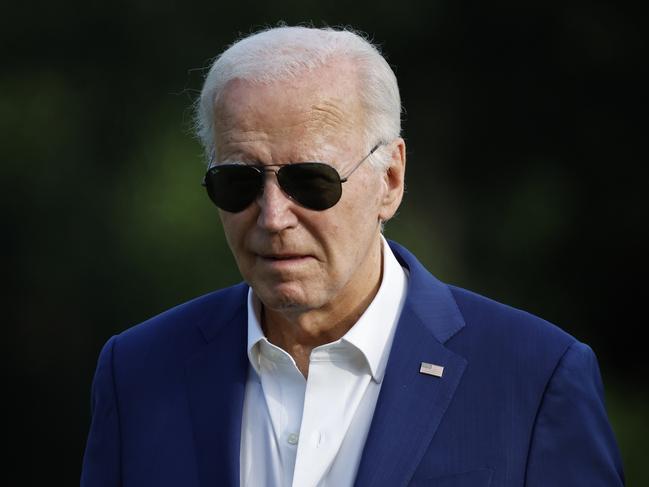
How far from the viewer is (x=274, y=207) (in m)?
2.24

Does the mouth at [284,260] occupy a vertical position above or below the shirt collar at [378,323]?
above

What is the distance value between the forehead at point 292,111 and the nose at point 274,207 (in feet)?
0.24

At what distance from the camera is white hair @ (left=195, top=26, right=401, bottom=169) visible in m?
2.26

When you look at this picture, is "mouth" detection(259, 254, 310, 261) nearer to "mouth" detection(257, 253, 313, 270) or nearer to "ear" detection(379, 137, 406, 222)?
"mouth" detection(257, 253, 313, 270)

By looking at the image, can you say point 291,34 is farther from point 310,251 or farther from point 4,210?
point 4,210

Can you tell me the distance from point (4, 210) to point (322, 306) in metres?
4.20

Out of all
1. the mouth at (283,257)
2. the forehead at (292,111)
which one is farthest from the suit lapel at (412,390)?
the forehead at (292,111)

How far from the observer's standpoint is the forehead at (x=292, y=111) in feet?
7.30

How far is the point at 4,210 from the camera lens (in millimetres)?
6191

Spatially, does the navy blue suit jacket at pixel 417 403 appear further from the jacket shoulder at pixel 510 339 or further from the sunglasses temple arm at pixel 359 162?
the sunglasses temple arm at pixel 359 162

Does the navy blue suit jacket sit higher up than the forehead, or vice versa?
the forehead

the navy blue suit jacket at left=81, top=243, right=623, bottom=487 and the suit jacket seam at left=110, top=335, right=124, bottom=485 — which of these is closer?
the navy blue suit jacket at left=81, top=243, right=623, bottom=487

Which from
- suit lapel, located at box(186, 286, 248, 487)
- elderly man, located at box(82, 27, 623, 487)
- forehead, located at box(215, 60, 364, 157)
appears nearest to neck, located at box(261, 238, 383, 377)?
elderly man, located at box(82, 27, 623, 487)

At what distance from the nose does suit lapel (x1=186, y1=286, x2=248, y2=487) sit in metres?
0.37
